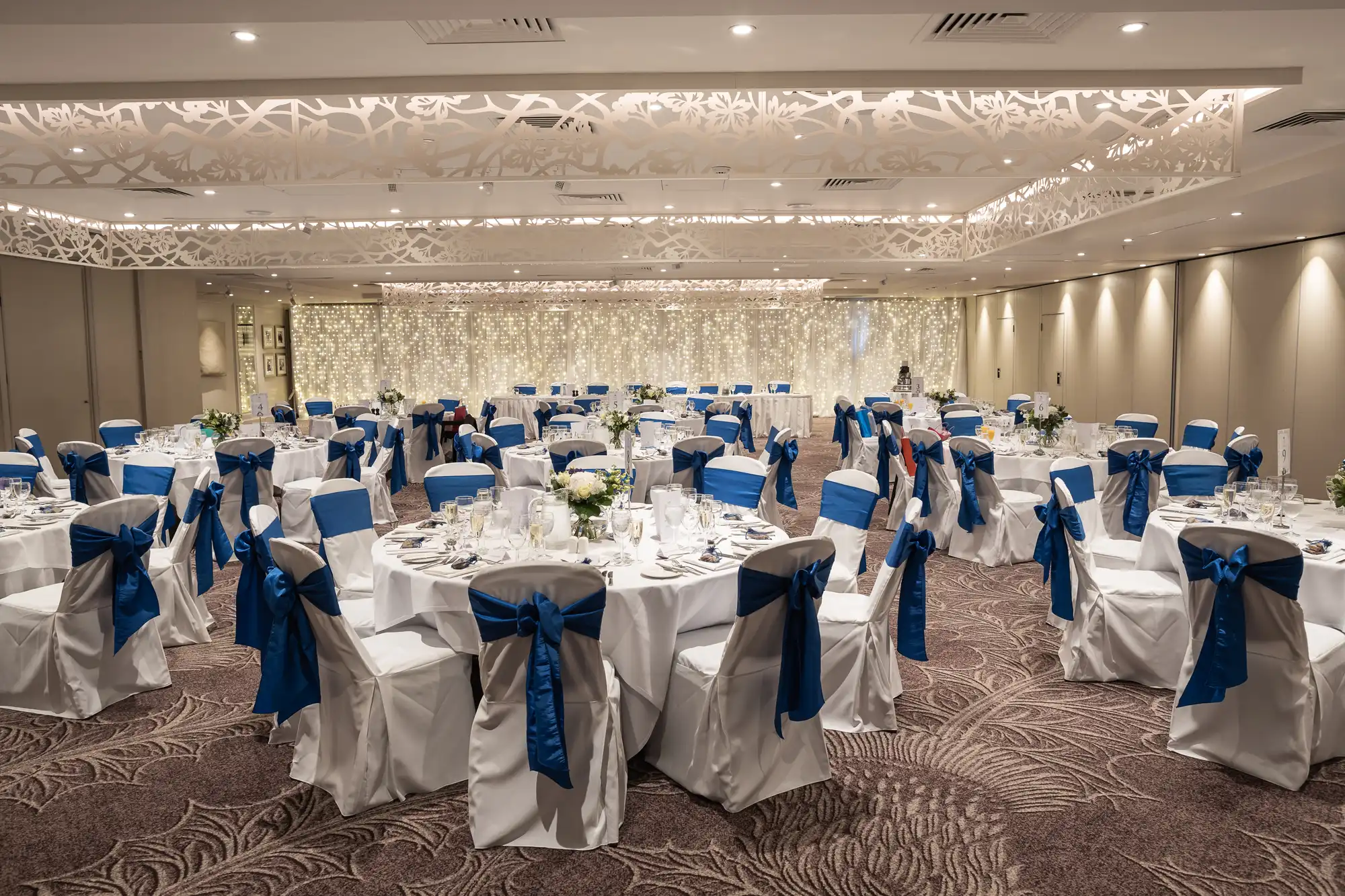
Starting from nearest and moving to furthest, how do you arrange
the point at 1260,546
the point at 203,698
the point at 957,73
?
the point at 1260,546, the point at 203,698, the point at 957,73

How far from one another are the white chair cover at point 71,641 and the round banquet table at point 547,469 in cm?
333

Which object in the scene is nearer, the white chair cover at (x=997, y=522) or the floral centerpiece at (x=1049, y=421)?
the white chair cover at (x=997, y=522)

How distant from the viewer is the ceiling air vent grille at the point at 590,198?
30.6ft

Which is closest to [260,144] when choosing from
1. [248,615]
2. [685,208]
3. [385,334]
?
[248,615]

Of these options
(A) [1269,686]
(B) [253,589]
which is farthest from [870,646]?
(B) [253,589]

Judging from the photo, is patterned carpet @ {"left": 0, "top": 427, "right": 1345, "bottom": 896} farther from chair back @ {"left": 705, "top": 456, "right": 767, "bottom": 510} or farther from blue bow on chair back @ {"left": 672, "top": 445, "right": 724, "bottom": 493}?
blue bow on chair back @ {"left": 672, "top": 445, "right": 724, "bottom": 493}

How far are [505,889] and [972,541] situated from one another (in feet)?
17.3

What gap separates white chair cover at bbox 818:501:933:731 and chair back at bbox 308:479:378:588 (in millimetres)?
2418

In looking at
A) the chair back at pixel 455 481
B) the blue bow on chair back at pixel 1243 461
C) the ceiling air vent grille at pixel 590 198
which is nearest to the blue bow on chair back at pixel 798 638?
the chair back at pixel 455 481

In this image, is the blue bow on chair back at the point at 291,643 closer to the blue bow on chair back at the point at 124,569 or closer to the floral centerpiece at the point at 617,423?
the blue bow on chair back at the point at 124,569

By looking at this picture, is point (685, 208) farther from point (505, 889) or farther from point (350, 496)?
point (505, 889)

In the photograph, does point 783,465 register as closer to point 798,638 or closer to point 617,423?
point 617,423

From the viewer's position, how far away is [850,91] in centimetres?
551

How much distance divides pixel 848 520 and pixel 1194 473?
2828 mm
